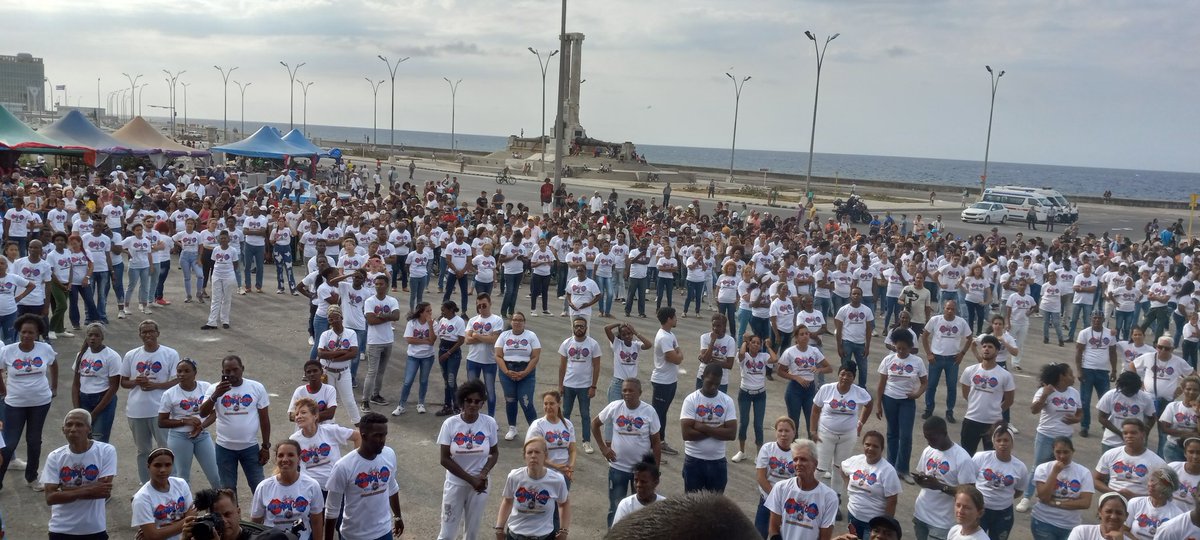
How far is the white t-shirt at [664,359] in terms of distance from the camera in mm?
9977

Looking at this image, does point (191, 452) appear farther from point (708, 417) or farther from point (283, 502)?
point (708, 417)

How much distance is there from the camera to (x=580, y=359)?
9.89 meters

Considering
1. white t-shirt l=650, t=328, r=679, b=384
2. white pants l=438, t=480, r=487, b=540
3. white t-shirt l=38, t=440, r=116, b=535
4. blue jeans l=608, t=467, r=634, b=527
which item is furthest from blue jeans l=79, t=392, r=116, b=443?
white t-shirt l=650, t=328, r=679, b=384

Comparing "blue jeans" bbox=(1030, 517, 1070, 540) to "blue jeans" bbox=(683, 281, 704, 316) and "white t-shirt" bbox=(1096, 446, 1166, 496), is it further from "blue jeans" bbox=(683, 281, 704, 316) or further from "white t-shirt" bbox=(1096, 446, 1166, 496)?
"blue jeans" bbox=(683, 281, 704, 316)

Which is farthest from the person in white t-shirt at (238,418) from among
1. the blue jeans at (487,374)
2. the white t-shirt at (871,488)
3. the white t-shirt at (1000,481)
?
the white t-shirt at (1000,481)

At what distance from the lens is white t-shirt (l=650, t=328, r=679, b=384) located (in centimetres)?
998

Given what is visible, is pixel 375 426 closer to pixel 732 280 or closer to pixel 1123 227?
pixel 732 280

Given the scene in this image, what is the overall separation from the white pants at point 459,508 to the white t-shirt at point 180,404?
2279mm

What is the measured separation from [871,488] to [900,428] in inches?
121

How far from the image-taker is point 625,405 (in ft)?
25.5

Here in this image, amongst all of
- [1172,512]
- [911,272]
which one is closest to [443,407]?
[1172,512]

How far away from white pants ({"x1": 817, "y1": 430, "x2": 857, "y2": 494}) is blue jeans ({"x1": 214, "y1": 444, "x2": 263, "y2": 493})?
524 cm

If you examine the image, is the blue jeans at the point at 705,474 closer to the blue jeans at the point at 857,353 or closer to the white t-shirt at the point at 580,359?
the white t-shirt at the point at 580,359

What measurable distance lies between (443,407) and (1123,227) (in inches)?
1763
